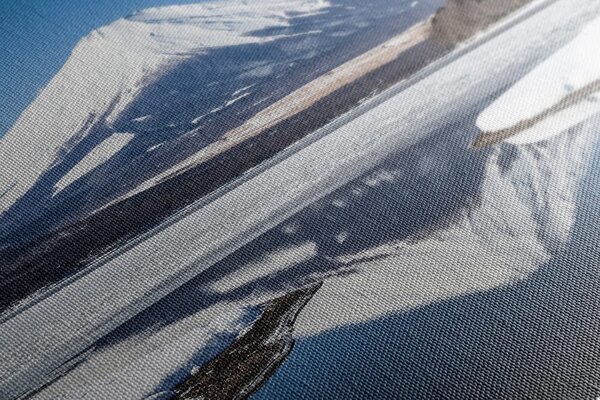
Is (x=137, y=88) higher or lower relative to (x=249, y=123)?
higher

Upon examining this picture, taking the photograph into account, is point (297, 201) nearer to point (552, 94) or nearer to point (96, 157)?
point (96, 157)

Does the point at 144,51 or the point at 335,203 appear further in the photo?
the point at 144,51

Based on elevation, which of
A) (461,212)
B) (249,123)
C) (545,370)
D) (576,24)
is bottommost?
(545,370)

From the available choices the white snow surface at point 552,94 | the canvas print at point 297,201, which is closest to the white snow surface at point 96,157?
the canvas print at point 297,201

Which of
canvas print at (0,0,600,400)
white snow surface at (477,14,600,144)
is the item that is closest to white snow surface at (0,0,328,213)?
canvas print at (0,0,600,400)

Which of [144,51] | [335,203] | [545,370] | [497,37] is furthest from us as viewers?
[497,37]

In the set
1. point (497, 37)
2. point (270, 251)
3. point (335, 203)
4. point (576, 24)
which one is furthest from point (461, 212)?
point (576, 24)

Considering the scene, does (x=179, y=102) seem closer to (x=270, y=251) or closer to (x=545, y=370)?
(x=270, y=251)

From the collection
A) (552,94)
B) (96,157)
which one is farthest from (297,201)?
(552,94)

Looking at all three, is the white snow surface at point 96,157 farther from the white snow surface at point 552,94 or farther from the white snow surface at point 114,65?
the white snow surface at point 552,94
